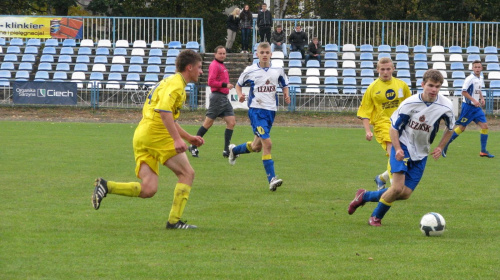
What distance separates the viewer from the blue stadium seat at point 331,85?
26797 millimetres

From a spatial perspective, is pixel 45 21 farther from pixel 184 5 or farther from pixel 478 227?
pixel 478 227

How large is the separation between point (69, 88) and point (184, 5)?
806 inches

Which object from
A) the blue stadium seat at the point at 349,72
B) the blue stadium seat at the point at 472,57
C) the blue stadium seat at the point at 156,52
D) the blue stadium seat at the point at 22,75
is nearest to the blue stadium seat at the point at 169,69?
the blue stadium seat at the point at 156,52

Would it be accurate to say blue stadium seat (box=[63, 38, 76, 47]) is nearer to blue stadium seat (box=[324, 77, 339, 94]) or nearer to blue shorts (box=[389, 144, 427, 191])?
blue stadium seat (box=[324, 77, 339, 94])

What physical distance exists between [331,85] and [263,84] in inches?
629

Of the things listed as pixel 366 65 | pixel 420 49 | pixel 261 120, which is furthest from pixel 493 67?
pixel 261 120

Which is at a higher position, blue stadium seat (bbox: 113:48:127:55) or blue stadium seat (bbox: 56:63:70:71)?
blue stadium seat (bbox: 113:48:127:55)

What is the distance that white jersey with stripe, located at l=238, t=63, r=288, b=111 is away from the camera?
11.4 meters

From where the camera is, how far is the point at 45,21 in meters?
31.3

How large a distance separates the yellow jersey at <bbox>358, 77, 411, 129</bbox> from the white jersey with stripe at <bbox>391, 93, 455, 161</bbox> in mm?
2441

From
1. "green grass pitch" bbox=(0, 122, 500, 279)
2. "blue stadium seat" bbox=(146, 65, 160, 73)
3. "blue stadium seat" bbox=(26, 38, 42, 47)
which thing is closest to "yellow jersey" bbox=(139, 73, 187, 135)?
"green grass pitch" bbox=(0, 122, 500, 279)

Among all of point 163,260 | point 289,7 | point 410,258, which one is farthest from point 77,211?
point 289,7

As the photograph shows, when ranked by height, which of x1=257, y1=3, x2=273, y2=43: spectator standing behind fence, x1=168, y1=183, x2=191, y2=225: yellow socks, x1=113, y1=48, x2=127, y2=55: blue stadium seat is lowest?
x1=168, y1=183, x2=191, y2=225: yellow socks

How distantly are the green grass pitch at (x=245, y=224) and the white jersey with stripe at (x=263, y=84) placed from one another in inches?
47.0
